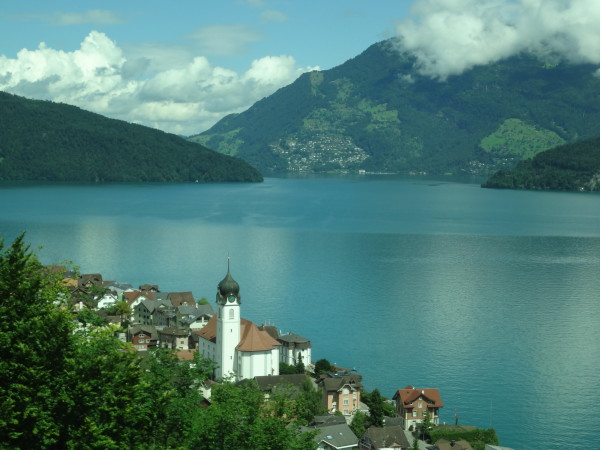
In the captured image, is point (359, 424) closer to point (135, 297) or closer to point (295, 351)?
point (295, 351)

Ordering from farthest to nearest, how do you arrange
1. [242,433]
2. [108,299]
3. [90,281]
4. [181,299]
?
[90,281] → [108,299] → [181,299] → [242,433]

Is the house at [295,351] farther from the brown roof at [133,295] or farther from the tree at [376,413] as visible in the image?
the brown roof at [133,295]

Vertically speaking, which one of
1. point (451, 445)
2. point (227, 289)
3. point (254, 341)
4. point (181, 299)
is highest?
point (227, 289)

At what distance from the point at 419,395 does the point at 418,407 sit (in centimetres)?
61

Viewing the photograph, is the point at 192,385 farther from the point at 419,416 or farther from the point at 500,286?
the point at 500,286

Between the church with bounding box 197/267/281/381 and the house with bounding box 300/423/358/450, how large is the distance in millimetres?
8358

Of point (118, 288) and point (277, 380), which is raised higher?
point (118, 288)

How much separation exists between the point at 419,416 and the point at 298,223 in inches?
3451

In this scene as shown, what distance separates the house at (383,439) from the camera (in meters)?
33.2

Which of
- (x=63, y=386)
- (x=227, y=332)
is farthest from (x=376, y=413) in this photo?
(x=63, y=386)

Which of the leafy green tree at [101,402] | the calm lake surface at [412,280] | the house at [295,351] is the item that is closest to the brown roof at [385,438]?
the calm lake surface at [412,280]

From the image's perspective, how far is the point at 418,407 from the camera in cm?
3859

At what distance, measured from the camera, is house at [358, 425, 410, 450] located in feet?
109

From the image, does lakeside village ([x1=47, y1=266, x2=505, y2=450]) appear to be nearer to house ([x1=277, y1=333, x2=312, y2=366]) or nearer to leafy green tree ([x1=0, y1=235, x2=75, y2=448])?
house ([x1=277, y1=333, x2=312, y2=366])
